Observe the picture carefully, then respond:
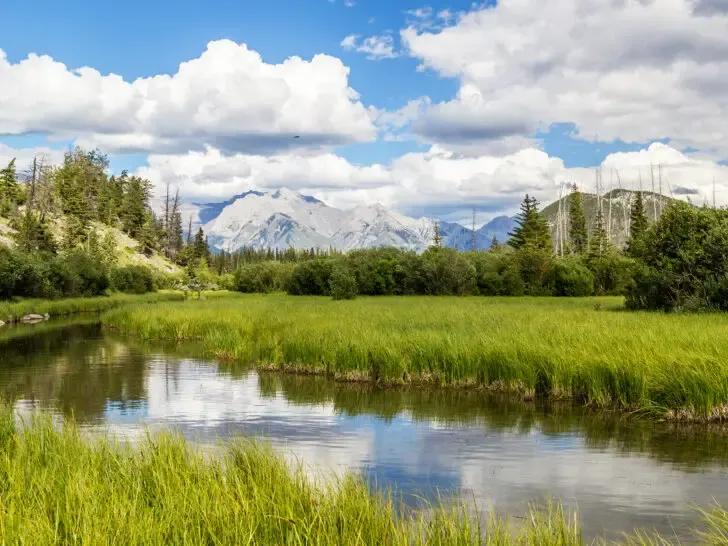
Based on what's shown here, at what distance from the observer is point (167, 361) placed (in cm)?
2877

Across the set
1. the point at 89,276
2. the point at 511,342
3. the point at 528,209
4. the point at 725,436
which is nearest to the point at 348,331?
the point at 511,342

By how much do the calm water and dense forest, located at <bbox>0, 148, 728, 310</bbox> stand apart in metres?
19.5

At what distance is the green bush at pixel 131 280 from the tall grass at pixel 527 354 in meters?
67.0

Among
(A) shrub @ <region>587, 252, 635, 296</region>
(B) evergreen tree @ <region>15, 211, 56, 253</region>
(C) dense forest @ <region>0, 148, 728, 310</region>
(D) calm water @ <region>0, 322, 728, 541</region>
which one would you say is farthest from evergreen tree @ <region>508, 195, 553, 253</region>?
(D) calm water @ <region>0, 322, 728, 541</region>

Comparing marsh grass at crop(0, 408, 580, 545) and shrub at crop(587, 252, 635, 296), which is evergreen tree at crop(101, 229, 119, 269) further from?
marsh grass at crop(0, 408, 580, 545)

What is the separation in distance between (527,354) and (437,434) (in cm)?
530

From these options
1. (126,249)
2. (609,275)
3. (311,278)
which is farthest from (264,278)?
(609,275)

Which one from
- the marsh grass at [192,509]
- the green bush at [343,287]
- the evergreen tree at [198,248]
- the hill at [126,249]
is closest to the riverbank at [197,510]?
the marsh grass at [192,509]

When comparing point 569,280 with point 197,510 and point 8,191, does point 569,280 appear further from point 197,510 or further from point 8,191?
point 8,191

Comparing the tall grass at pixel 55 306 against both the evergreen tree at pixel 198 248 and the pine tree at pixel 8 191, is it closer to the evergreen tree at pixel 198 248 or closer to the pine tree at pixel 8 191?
the pine tree at pixel 8 191

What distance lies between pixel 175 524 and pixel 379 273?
68387 millimetres

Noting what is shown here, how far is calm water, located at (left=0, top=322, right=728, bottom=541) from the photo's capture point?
1095 centimetres

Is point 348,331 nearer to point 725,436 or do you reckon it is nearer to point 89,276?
point 725,436

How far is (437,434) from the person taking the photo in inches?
604
